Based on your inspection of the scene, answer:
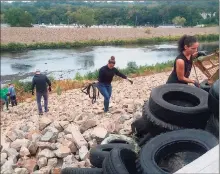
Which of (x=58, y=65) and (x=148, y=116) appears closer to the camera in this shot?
(x=148, y=116)

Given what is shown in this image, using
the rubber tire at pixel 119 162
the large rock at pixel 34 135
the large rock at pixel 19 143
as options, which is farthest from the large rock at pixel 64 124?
the rubber tire at pixel 119 162

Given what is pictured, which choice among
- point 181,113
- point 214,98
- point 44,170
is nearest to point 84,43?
point 44,170

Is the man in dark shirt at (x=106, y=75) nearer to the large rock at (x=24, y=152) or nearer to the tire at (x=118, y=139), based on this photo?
the tire at (x=118, y=139)

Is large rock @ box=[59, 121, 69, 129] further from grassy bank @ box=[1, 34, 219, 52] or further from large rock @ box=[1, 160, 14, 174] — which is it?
grassy bank @ box=[1, 34, 219, 52]

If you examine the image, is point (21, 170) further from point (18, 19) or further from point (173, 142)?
point (18, 19)

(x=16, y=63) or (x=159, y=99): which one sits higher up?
(x=159, y=99)

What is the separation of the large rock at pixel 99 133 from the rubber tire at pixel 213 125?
2.10 m

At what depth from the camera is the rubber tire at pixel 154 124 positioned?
16.7ft

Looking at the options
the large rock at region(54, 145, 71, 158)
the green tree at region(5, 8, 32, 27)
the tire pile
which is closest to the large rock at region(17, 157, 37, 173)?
the large rock at region(54, 145, 71, 158)

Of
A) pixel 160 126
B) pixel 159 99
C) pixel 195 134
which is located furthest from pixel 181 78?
pixel 195 134

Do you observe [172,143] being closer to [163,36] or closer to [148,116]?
[148,116]

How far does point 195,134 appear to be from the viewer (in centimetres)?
429

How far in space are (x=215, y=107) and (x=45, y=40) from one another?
166ft

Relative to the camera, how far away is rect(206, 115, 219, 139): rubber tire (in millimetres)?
4497
